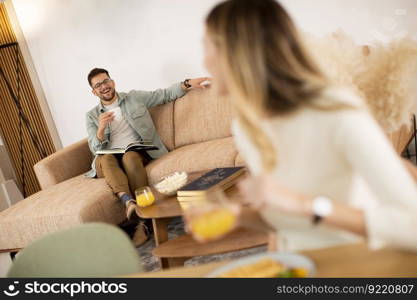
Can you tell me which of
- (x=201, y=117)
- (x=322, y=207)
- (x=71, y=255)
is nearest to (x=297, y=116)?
(x=322, y=207)

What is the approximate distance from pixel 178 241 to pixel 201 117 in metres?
1.71

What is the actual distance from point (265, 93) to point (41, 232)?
257cm

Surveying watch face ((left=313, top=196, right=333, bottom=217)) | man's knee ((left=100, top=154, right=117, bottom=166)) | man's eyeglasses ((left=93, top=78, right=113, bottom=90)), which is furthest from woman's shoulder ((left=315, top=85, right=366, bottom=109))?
man's eyeglasses ((left=93, top=78, right=113, bottom=90))

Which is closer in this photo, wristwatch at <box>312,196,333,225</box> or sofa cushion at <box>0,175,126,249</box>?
wristwatch at <box>312,196,333,225</box>

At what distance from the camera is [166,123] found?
390cm

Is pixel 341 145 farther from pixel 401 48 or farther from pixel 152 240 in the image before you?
pixel 152 240

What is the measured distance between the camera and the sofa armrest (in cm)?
370

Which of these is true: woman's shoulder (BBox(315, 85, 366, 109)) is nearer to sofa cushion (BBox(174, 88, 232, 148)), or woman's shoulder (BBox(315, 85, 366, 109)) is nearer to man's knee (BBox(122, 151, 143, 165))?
man's knee (BBox(122, 151, 143, 165))

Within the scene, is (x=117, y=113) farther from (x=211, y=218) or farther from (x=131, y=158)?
(x=211, y=218)

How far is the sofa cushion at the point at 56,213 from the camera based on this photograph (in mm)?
3018

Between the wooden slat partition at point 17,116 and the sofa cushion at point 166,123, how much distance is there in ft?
4.17

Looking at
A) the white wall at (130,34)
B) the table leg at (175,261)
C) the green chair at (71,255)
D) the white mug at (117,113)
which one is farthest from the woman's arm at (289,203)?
the white mug at (117,113)

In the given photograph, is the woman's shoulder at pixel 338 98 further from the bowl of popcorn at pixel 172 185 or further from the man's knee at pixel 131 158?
the man's knee at pixel 131 158

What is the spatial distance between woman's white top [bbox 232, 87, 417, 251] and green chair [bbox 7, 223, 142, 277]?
0.49 meters
